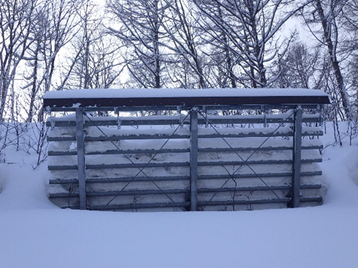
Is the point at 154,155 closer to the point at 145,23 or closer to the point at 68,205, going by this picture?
the point at 68,205

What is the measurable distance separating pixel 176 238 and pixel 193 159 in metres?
1.84

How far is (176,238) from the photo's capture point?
3615 millimetres

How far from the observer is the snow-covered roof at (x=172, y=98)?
4957 millimetres

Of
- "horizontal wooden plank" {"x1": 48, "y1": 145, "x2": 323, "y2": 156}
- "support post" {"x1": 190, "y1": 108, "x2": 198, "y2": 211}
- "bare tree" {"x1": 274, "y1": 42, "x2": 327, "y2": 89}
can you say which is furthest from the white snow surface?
"bare tree" {"x1": 274, "y1": 42, "x2": 327, "y2": 89}

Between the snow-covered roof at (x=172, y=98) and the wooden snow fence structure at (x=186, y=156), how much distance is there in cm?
2

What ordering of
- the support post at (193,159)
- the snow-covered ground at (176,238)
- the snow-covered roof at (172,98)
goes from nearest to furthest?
the snow-covered ground at (176,238)
the snow-covered roof at (172,98)
the support post at (193,159)

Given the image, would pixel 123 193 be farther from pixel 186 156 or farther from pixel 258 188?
pixel 258 188

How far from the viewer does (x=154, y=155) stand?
5.45 metres

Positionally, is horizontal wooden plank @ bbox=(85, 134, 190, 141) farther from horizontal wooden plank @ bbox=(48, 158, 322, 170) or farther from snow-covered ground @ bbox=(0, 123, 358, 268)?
snow-covered ground @ bbox=(0, 123, 358, 268)

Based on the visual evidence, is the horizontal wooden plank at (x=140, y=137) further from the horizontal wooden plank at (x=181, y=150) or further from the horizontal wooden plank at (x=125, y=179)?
the horizontal wooden plank at (x=125, y=179)

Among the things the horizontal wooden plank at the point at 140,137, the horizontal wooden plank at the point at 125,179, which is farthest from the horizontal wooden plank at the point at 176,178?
the horizontal wooden plank at the point at 140,137

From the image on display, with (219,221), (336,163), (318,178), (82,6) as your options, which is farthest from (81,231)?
(82,6)

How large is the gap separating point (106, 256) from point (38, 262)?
0.59 metres

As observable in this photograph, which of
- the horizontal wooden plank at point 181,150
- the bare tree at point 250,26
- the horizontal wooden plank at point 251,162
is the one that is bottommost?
the horizontal wooden plank at point 251,162
